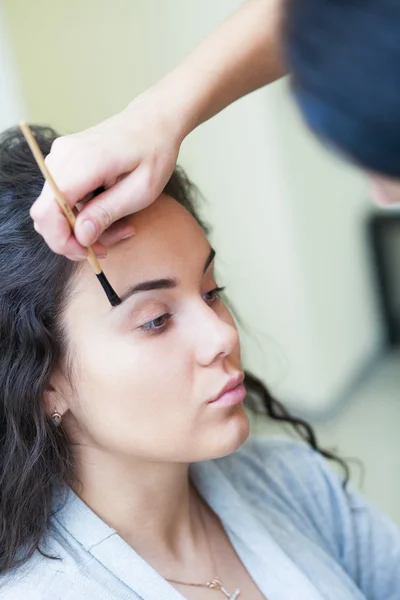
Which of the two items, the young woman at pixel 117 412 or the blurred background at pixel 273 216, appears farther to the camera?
the blurred background at pixel 273 216

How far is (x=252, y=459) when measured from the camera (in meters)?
1.30

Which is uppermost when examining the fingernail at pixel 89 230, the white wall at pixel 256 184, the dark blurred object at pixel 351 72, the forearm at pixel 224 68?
the dark blurred object at pixel 351 72

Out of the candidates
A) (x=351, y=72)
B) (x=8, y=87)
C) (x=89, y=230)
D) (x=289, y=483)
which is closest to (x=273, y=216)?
(x=8, y=87)

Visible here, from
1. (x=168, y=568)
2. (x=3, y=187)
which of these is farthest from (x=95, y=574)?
(x=3, y=187)

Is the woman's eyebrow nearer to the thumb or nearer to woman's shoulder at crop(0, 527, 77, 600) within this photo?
the thumb

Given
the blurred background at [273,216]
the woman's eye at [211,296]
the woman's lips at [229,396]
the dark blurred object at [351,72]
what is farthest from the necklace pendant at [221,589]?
the blurred background at [273,216]

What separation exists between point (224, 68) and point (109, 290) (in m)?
0.31

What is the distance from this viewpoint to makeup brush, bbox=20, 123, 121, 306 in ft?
2.52

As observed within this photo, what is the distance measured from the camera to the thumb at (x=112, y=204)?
0.85 m

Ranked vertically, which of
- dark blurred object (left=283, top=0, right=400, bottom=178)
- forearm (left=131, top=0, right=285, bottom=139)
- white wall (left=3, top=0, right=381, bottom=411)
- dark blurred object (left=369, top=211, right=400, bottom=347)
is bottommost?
dark blurred object (left=369, top=211, right=400, bottom=347)

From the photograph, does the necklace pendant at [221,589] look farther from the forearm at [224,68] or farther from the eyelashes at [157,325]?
the forearm at [224,68]

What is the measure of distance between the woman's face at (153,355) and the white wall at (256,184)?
843mm

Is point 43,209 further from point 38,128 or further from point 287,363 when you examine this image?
point 287,363

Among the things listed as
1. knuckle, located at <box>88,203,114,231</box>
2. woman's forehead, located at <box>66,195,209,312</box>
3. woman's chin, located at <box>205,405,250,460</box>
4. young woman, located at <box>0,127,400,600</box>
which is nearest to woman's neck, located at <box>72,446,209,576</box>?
young woman, located at <box>0,127,400,600</box>
